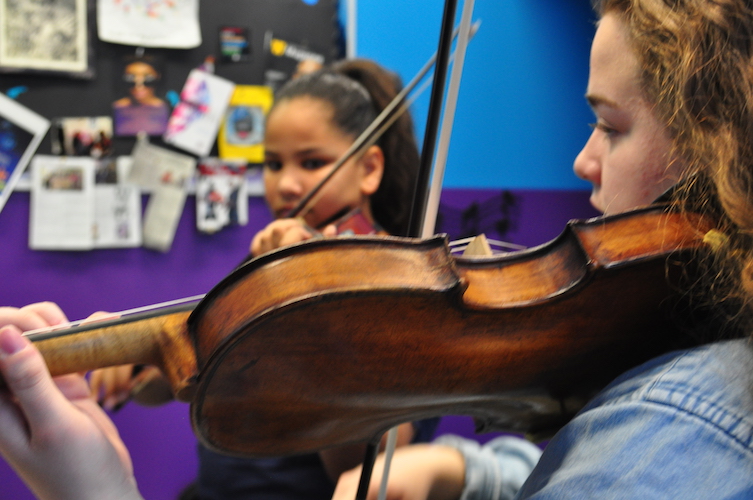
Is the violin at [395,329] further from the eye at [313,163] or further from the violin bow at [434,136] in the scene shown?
the eye at [313,163]

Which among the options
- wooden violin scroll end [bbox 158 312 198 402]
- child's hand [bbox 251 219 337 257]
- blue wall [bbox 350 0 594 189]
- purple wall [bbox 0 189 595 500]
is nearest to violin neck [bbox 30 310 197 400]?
wooden violin scroll end [bbox 158 312 198 402]

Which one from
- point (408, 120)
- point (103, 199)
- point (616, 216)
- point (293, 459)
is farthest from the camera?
point (103, 199)

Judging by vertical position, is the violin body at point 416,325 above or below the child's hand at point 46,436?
above

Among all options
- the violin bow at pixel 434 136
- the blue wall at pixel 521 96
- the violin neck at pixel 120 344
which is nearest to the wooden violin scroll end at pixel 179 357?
the violin neck at pixel 120 344

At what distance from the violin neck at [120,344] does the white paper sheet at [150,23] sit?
1.21m

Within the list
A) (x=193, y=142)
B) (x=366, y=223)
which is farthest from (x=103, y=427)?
(x=193, y=142)

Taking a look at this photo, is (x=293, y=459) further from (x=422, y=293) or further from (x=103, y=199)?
(x=103, y=199)

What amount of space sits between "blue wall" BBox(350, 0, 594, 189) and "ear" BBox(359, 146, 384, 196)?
515mm

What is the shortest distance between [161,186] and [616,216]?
1.32 m

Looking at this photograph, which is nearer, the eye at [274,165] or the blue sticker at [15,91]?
the eye at [274,165]

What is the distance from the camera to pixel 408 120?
137 cm

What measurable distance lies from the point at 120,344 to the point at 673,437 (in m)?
0.41

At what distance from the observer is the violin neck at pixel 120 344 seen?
478 millimetres

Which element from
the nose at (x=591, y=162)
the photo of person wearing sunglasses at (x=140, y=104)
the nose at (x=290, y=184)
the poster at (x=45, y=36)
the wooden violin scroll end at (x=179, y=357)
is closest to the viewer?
the wooden violin scroll end at (x=179, y=357)
